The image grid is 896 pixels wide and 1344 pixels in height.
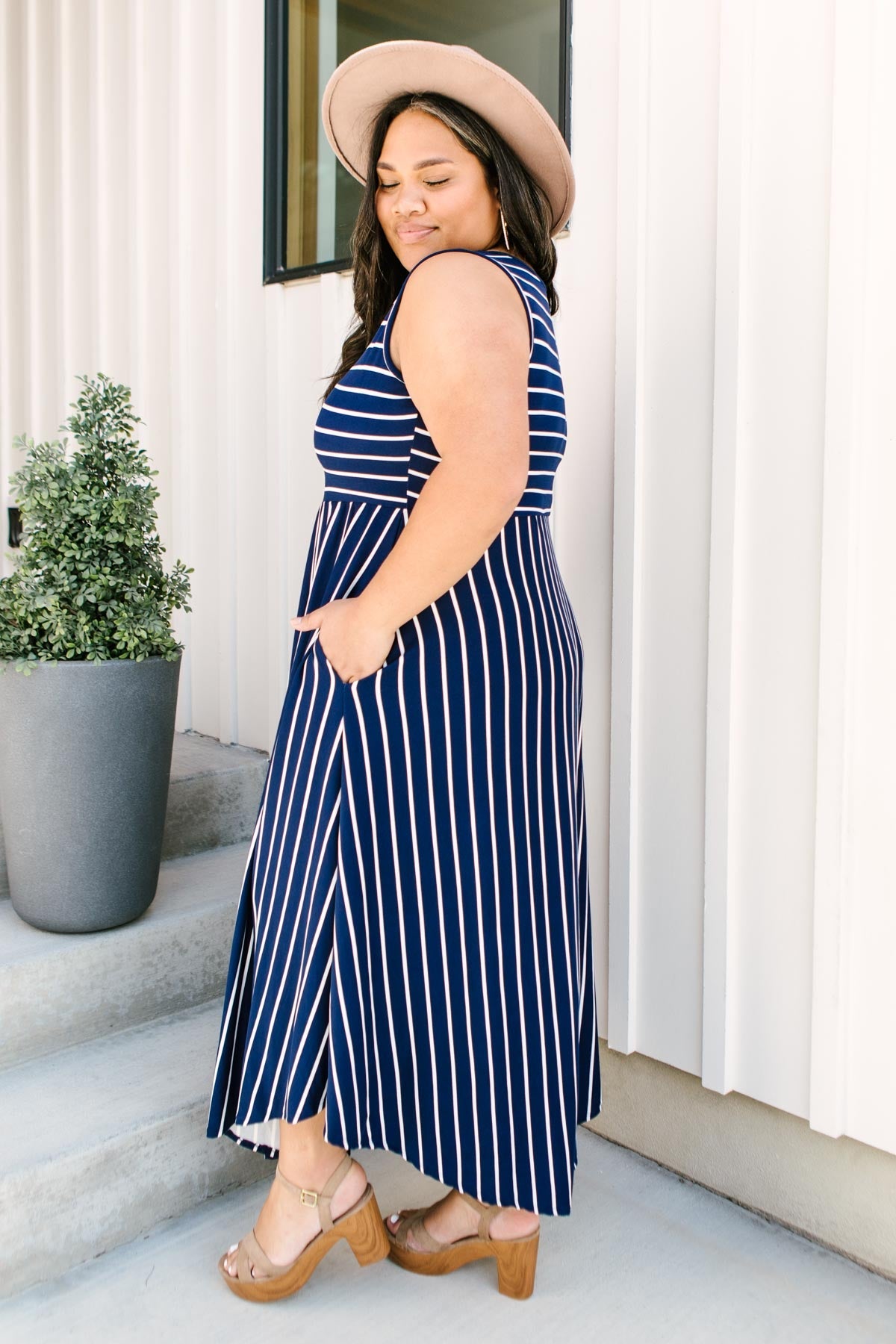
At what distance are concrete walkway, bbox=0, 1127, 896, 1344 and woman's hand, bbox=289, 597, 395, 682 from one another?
0.90m

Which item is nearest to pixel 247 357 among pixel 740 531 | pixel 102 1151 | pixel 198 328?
pixel 198 328

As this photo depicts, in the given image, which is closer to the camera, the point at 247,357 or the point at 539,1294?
the point at 539,1294

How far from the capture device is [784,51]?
159cm

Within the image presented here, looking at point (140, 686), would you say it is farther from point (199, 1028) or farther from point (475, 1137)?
point (475, 1137)

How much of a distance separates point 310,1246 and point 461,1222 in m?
0.23

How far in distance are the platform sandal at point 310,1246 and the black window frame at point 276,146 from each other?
77.1 inches

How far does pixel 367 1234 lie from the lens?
1.48m

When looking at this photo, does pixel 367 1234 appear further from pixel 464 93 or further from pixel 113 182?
pixel 113 182

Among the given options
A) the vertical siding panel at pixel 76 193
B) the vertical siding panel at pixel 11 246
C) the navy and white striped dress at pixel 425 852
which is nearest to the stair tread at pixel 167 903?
the navy and white striped dress at pixel 425 852

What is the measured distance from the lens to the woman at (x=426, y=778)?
4.28ft

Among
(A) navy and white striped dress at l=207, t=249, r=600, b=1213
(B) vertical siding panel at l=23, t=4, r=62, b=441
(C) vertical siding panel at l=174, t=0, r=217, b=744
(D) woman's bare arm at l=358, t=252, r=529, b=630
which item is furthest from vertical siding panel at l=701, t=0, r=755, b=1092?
(B) vertical siding panel at l=23, t=4, r=62, b=441

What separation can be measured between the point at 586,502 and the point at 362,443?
2.33 feet

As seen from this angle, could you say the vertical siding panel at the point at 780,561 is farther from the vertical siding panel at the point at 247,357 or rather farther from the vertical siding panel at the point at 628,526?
the vertical siding panel at the point at 247,357

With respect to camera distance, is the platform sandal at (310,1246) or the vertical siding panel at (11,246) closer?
the platform sandal at (310,1246)
